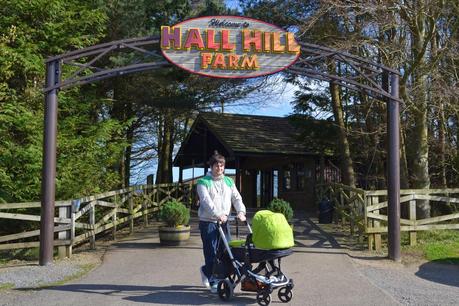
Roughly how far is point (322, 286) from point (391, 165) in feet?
11.4

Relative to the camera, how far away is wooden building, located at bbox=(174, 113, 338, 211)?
75.5 ft

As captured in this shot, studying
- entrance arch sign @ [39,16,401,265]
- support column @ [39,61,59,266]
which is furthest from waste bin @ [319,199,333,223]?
support column @ [39,61,59,266]

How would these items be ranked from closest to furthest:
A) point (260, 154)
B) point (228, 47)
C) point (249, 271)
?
1. point (249, 271)
2. point (228, 47)
3. point (260, 154)

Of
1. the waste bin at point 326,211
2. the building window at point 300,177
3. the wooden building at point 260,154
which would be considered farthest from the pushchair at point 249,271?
the building window at point 300,177

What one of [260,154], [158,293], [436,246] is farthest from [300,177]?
[158,293]

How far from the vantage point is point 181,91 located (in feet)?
66.6

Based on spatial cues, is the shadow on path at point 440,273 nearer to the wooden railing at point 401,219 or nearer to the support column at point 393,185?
the support column at point 393,185

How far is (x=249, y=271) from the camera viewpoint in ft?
21.2

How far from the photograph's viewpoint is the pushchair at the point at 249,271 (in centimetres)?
631

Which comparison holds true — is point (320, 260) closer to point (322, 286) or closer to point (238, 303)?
point (322, 286)

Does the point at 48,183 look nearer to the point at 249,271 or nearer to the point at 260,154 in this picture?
the point at 249,271

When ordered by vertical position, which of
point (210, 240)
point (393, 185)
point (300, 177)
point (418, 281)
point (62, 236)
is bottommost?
point (418, 281)

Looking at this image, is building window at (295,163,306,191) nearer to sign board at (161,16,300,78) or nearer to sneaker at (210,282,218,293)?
sign board at (161,16,300,78)

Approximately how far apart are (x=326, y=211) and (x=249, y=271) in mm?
9616
